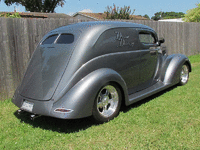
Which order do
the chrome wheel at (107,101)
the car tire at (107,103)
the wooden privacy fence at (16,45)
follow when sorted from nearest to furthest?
the car tire at (107,103) < the chrome wheel at (107,101) < the wooden privacy fence at (16,45)

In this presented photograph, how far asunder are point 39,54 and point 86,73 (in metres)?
1.11

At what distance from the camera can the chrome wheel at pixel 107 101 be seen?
12.3 ft

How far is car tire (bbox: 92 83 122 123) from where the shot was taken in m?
3.59

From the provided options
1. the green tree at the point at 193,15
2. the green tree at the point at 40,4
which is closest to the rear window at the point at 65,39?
the green tree at the point at 193,15

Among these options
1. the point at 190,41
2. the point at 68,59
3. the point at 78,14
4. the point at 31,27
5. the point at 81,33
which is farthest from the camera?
the point at 78,14

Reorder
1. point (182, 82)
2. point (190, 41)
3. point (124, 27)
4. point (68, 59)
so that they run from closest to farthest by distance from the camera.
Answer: point (68, 59) → point (124, 27) → point (182, 82) → point (190, 41)

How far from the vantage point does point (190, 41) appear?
11.9m

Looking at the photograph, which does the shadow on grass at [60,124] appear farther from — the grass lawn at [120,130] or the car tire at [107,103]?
the car tire at [107,103]

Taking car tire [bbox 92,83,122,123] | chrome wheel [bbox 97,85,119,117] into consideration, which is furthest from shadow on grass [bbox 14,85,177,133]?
chrome wheel [bbox 97,85,119,117]

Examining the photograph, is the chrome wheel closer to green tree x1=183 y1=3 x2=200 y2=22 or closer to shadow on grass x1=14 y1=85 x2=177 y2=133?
shadow on grass x1=14 y1=85 x2=177 y2=133

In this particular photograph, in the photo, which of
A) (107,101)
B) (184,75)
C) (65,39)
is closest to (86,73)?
(107,101)

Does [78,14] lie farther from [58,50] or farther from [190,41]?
[58,50]

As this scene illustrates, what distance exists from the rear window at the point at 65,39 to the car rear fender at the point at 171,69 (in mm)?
2636

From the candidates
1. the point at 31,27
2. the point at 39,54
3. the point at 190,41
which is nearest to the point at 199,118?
the point at 39,54
